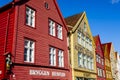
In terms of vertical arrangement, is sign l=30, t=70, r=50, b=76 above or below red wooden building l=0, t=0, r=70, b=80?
below

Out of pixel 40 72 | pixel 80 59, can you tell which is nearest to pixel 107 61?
pixel 80 59

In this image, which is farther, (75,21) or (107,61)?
(107,61)

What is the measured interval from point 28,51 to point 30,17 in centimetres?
351

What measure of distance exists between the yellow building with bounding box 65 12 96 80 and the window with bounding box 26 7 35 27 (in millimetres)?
8711

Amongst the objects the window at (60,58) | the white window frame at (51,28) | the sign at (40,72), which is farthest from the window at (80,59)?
the sign at (40,72)

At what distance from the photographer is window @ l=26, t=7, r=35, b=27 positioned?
1877cm

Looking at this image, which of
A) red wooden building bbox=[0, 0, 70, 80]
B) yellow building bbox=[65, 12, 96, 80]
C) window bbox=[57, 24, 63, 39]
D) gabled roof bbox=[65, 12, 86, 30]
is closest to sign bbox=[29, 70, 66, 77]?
red wooden building bbox=[0, 0, 70, 80]

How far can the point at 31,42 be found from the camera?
60.7 ft

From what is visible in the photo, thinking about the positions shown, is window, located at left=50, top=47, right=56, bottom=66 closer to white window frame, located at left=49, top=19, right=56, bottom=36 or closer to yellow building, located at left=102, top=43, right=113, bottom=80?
white window frame, located at left=49, top=19, right=56, bottom=36

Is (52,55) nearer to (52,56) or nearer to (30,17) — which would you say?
(52,56)

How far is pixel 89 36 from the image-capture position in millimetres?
34938

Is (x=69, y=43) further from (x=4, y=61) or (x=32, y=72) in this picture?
(x=4, y=61)

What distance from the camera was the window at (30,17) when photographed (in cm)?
1877

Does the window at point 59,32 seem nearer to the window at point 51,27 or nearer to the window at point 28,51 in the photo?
the window at point 51,27
